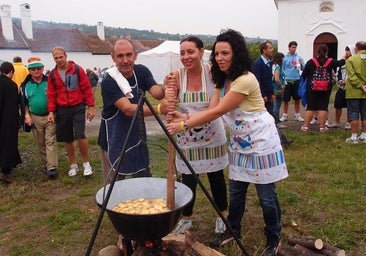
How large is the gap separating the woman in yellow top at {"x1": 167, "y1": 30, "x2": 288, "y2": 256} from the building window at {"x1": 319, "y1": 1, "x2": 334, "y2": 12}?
725 inches

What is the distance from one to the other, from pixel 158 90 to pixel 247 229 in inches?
64.3

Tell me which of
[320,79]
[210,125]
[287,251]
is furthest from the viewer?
[320,79]

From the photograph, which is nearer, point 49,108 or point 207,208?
point 207,208

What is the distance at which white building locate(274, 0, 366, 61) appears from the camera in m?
19.0

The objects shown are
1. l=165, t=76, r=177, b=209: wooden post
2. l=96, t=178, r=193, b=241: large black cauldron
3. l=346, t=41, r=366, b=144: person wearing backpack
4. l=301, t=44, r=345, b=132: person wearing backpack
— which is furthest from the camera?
l=301, t=44, r=345, b=132: person wearing backpack

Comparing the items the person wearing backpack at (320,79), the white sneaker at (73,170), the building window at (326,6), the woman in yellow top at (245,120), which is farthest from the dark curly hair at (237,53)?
the building window at (326,6)

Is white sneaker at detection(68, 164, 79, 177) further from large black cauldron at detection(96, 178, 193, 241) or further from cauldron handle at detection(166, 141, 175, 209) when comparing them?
cauldron handle at detection(166, 141, 175, 209)

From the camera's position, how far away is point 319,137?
743 cm

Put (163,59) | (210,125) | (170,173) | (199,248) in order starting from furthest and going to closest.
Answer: (163,59)
(210,125)
(199,248)
(170,173)

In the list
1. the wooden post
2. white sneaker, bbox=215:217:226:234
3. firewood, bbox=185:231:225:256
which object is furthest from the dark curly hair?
white sneaker, bbox=215:217:226:234

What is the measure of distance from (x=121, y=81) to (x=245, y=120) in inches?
41.8

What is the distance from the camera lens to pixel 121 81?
10.4 feet

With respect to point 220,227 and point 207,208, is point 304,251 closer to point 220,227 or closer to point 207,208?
point 220,227

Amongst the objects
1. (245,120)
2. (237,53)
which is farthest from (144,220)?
(237,53)
